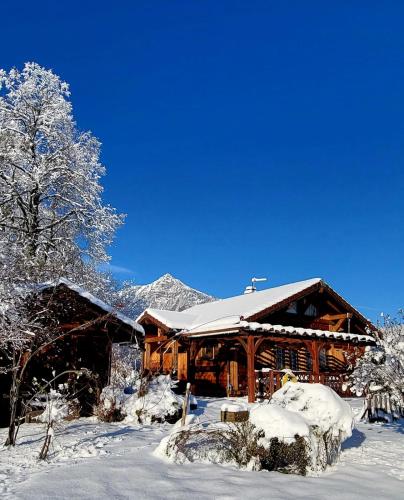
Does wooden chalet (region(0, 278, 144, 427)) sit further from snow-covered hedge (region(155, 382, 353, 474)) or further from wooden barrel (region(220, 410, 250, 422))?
snow-covered hedge (region(155, 382, 353, 474))

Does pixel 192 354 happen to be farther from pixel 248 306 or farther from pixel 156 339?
pixel 248 306

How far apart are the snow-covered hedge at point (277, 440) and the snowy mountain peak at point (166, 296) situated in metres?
20.6

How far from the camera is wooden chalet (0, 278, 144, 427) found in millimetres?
12969

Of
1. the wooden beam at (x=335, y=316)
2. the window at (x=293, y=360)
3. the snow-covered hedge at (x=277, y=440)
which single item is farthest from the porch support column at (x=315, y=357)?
the snow-covered hedge at (x=277, y=440)

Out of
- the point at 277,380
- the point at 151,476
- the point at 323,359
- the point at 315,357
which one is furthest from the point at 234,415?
the point at 323,359

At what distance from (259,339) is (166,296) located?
90.2 m

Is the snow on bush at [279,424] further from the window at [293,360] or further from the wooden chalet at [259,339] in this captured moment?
the window at [293,360]

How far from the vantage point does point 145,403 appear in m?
12.3

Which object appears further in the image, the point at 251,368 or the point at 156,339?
the point at 156,339

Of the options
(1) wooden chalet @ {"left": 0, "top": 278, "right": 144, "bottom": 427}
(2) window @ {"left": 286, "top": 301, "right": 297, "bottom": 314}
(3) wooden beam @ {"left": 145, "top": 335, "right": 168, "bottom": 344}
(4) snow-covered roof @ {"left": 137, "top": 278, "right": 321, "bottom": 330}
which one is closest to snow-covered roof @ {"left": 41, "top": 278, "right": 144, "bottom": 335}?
(1) wooden chalet @ {"left": 0, "top": 278, "right": 144, "bottom": 427}

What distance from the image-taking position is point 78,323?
1359 cm

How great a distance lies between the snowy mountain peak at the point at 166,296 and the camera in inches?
1188

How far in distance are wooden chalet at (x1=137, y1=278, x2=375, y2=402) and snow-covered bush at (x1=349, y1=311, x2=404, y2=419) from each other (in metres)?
5.66

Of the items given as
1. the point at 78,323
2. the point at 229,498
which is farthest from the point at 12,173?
the point at 229,498
